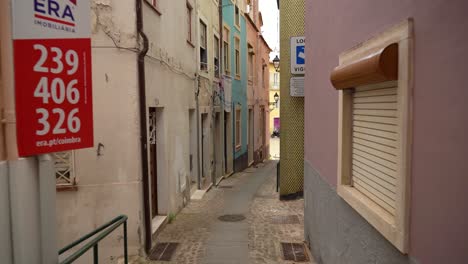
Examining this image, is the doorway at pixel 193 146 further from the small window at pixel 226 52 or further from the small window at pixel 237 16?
the small window at pixel 237 16

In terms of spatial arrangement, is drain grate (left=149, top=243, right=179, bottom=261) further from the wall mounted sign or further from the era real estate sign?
the wall mounted sign

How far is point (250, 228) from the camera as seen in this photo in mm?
Result: 8570

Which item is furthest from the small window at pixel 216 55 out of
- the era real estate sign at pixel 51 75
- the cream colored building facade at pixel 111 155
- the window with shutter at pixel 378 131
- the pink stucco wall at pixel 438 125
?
the era real estate sign at pixel 51 75

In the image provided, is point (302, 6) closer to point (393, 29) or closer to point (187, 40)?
point (187, 40)

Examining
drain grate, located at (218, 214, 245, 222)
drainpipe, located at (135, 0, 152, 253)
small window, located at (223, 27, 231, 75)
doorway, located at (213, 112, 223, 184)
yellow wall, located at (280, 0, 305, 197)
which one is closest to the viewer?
drainpipe, located at (135, 0, 152, 253)

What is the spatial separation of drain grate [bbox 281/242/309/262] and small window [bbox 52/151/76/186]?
3.66 metres

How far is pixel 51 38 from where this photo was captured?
2.66m

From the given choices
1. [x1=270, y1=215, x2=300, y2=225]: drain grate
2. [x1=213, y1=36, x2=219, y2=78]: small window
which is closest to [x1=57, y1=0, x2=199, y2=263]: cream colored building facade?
[x1=270, y1=215, x2=300, y2=225]: drain grate

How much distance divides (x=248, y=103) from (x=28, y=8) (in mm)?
19610

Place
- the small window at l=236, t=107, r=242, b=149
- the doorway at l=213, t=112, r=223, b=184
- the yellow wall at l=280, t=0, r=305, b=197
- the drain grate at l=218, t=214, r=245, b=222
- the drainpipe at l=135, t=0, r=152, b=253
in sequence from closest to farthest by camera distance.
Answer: the drainpipe at l=135, t=0, r=152, b=253
the drain grate at l=218, t=214, r=245, b=222
the yellow wall at l=280, t=0, r=305, b=197
the doorway at l=213, t=112, r=223, b=184
the small window at l=236, t=107, r=242, b=149

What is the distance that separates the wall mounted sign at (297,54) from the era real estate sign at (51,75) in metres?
8.13

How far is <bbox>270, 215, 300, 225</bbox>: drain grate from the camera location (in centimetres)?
898

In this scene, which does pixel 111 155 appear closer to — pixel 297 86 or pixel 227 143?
pixel 297 86

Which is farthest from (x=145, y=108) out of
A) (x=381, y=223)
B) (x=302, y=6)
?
(x=302, y=6)
